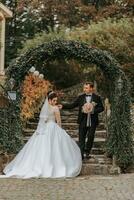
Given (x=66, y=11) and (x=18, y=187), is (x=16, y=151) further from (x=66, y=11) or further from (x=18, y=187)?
(x=66, y=11)

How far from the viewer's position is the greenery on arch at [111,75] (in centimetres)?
1511

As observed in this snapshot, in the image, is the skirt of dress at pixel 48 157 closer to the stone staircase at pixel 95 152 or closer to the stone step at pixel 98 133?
the stone staircase at pixel 95 152

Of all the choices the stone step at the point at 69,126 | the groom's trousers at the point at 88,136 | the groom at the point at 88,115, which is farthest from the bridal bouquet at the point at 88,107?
the stone step at the point at 69,126

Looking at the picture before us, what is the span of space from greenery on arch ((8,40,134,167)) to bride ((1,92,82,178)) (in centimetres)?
113

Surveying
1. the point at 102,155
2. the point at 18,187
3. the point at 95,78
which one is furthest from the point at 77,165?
the point at 95,78

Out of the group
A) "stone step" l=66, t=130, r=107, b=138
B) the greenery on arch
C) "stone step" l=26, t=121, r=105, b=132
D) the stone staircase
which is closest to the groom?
the stone staircase

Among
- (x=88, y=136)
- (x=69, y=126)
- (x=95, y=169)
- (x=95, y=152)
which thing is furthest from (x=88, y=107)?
(x=69, y=126)

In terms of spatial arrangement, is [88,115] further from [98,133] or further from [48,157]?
[98,133]

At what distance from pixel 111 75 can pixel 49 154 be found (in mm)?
2848

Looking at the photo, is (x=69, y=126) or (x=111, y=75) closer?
(x=111, y=75)

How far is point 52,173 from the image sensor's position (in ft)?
45.4

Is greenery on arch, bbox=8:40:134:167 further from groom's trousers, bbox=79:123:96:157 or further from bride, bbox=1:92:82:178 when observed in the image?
bride, bbox=1:92:82:178

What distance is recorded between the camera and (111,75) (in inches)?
612

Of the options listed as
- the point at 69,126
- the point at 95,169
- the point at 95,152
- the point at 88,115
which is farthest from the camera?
the point at 69,126
